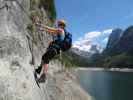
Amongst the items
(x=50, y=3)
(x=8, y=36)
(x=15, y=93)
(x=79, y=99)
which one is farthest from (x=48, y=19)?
(x=15, y=93)

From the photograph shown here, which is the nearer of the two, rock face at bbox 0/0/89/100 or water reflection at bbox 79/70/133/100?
rock face at bbox 0/0/89/100

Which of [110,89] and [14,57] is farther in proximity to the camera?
[110,89]

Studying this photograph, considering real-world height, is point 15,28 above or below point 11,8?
below

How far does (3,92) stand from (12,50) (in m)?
2.11

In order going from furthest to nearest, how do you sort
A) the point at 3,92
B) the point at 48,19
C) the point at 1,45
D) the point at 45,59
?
the point at 48,19
the point at 45,59
the point at 1,45
the point at 3,92

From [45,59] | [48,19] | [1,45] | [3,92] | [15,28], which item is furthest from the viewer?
[48,19]

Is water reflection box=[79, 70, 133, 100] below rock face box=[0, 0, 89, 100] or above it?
below

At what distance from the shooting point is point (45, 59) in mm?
11633

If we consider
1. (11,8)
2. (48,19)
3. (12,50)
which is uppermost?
(48,19)

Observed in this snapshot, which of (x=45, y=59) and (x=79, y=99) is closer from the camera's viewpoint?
(x=45, y=59)

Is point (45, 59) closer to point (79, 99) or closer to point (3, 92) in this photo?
point (3, 92)

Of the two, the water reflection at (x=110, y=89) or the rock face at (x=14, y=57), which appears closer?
the rock face at (x=14, y=57)

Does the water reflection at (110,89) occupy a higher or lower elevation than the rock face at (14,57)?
lower

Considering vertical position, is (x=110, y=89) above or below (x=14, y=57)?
below
